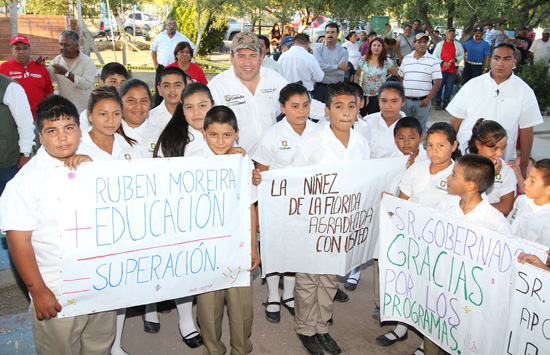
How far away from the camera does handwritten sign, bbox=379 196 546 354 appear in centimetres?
295

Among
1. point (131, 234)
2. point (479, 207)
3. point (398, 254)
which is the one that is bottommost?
point (398, 254)

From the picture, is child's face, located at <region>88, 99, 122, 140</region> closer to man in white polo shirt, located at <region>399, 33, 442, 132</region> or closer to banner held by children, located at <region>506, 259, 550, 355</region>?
banner held by children, located at <region>506, 259, 550, 355</region>

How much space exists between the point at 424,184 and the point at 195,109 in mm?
1897

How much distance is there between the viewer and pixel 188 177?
327 centimetres

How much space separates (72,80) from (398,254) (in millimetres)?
5428

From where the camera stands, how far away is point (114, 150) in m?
3.49

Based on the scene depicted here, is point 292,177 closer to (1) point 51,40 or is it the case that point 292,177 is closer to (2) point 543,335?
(2) point 543,335

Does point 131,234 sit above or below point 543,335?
above

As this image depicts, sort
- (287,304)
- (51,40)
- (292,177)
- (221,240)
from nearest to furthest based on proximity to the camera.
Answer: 1. (221,240)
2. (292,177)
3. (287,304)
4. (51,40)

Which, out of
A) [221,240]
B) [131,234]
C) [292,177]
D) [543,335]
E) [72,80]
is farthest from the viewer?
[72,80]

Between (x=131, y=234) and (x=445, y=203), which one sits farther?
(x=445, y=203)

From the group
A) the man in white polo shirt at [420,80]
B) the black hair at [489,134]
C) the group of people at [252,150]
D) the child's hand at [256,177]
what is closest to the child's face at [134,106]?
the group of people at [252,150]

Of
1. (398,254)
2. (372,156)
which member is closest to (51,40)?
(372,156)

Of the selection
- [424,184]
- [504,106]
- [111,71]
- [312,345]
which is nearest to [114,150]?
[111,71]
